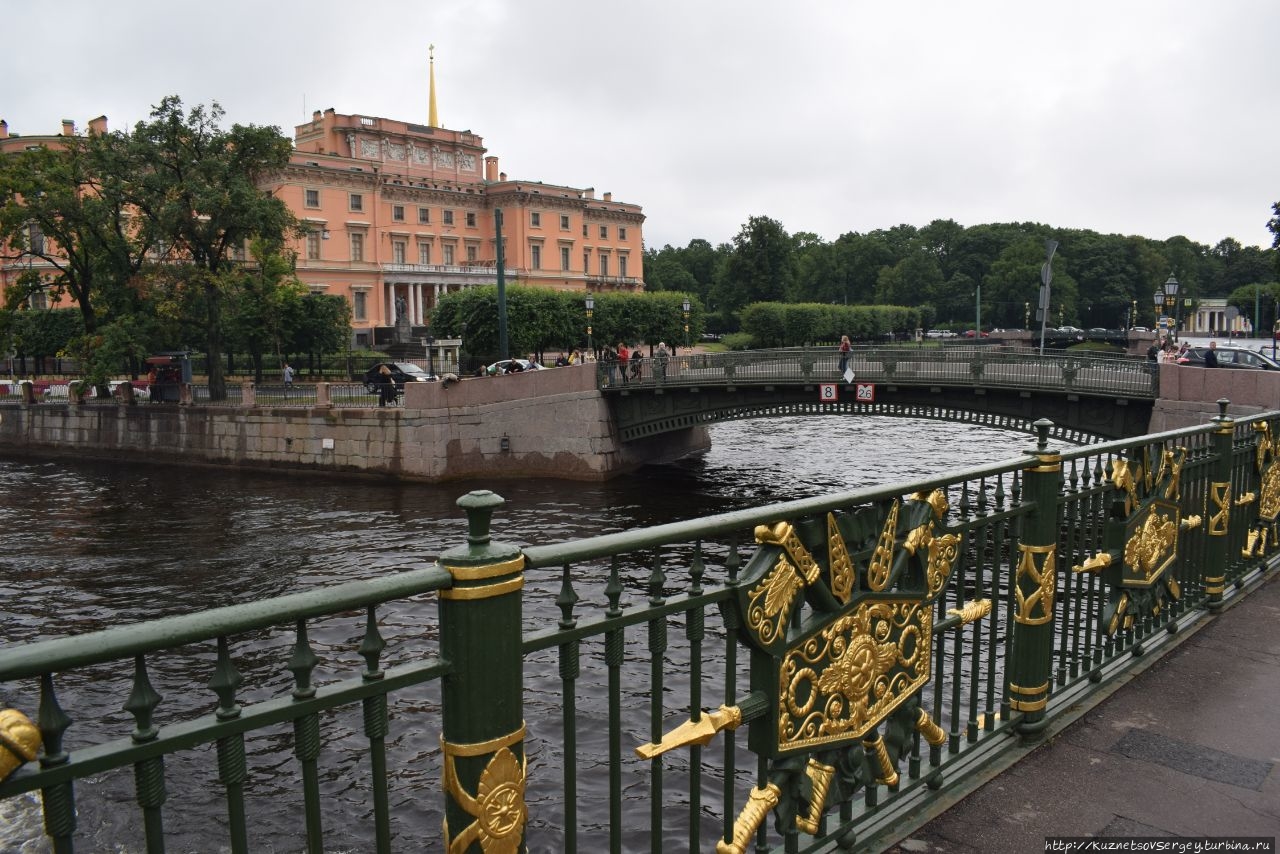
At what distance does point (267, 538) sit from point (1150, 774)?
20.7 meters

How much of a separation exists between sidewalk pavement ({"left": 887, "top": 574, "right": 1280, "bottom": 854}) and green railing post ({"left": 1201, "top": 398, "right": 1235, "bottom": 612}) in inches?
47.0

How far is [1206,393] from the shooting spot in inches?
804

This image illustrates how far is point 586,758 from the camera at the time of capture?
34.5ft

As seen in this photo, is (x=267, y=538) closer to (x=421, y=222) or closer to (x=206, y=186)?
(x=206, y=186)

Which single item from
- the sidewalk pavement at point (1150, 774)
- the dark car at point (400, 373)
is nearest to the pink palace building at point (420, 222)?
the dark car at point (400, 373)

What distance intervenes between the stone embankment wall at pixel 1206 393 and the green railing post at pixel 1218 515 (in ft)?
45.8

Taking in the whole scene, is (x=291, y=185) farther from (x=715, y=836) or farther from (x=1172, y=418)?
(x=715, y=836)

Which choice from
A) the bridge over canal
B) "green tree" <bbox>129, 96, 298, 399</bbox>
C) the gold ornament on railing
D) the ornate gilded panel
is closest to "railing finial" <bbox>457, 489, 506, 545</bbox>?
the gold ornament on railing

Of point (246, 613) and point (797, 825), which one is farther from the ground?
point (246, 613)

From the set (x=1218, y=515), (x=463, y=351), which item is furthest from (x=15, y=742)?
(x=463, y=351)

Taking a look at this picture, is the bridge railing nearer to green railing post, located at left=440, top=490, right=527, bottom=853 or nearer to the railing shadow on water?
the railing shadow on water

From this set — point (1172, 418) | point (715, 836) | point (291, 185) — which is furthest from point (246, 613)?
point (291, 185)

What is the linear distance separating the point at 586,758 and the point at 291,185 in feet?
209

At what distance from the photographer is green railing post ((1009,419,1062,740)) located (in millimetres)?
4633
